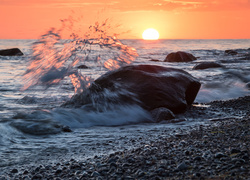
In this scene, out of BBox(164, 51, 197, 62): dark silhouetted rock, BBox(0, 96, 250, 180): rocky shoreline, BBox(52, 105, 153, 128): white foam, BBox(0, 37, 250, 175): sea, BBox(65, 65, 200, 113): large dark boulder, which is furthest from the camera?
BBox(164, 51, 197, 62): dark silhouetted rock

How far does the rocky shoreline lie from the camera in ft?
10.6

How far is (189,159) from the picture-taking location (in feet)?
12.0

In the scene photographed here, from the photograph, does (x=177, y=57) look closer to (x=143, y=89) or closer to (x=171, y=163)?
(x=143, y=89)

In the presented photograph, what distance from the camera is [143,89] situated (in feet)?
26.0

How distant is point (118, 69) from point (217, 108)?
289 centimetres

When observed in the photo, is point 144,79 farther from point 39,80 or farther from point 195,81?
point 39,80

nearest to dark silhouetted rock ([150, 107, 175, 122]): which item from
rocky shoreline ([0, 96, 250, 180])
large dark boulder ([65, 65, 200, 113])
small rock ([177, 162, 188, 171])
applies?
large dark boulder ([65, 65, 200, 113])

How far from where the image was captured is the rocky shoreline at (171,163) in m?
3.23

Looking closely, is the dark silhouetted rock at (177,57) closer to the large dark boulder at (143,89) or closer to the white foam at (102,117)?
the large dark boulder at (143,89)

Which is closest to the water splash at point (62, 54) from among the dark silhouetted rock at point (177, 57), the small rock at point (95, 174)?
the small rock at point (95, 174)

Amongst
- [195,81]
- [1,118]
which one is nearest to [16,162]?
[1,118]

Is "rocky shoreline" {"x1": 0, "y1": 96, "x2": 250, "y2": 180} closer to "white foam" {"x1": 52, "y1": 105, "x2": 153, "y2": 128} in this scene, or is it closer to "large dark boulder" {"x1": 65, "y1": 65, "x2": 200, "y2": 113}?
"white foam" {"x1": 52, "y1": 105, "x2": 153, "y2": 128}

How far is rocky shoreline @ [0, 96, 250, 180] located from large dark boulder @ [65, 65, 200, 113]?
9.05ft

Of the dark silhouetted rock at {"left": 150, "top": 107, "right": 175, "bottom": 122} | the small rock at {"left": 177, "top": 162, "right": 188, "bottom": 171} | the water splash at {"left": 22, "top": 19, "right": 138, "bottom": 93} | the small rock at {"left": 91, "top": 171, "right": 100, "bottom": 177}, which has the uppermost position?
the water splash at {"left": 22, "top": 19, "right": 138, "bottom": 93}
